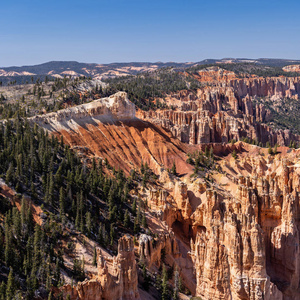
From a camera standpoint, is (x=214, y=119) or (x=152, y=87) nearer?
(x=214, y=119)

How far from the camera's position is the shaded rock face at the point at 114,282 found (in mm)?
33125

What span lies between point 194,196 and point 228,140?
52409mm

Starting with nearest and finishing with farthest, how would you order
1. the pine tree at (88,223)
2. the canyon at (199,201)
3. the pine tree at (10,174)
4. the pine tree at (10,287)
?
the pine tree at (10,287) → the canyon at (199,201) → the pine tree at (88,223) → the pine tree at (10,174)

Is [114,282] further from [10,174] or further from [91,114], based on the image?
[91,114]

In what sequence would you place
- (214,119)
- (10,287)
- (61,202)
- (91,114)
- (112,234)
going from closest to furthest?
1. (10,287)
2. (112,234)
3. (61,202)
4. (91,114)
5. (214,119)

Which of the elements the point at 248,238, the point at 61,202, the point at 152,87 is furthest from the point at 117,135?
the point at 152,87


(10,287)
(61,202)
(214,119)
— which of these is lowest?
(10,287)

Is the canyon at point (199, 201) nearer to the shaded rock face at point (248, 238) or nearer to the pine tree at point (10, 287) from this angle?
the shaded rock face at point (248, 238)

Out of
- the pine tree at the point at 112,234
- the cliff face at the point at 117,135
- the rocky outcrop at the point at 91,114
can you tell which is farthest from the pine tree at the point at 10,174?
the rocky outcrop at the point at 91,114

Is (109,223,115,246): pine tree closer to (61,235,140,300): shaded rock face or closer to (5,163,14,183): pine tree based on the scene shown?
(61,235,140,300): shaded rock face

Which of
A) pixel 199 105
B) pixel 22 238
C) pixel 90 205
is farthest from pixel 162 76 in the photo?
pixel 22 238

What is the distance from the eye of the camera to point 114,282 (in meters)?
34.7

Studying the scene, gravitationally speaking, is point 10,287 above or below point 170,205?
above

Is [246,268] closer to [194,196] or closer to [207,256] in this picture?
[207,256]
